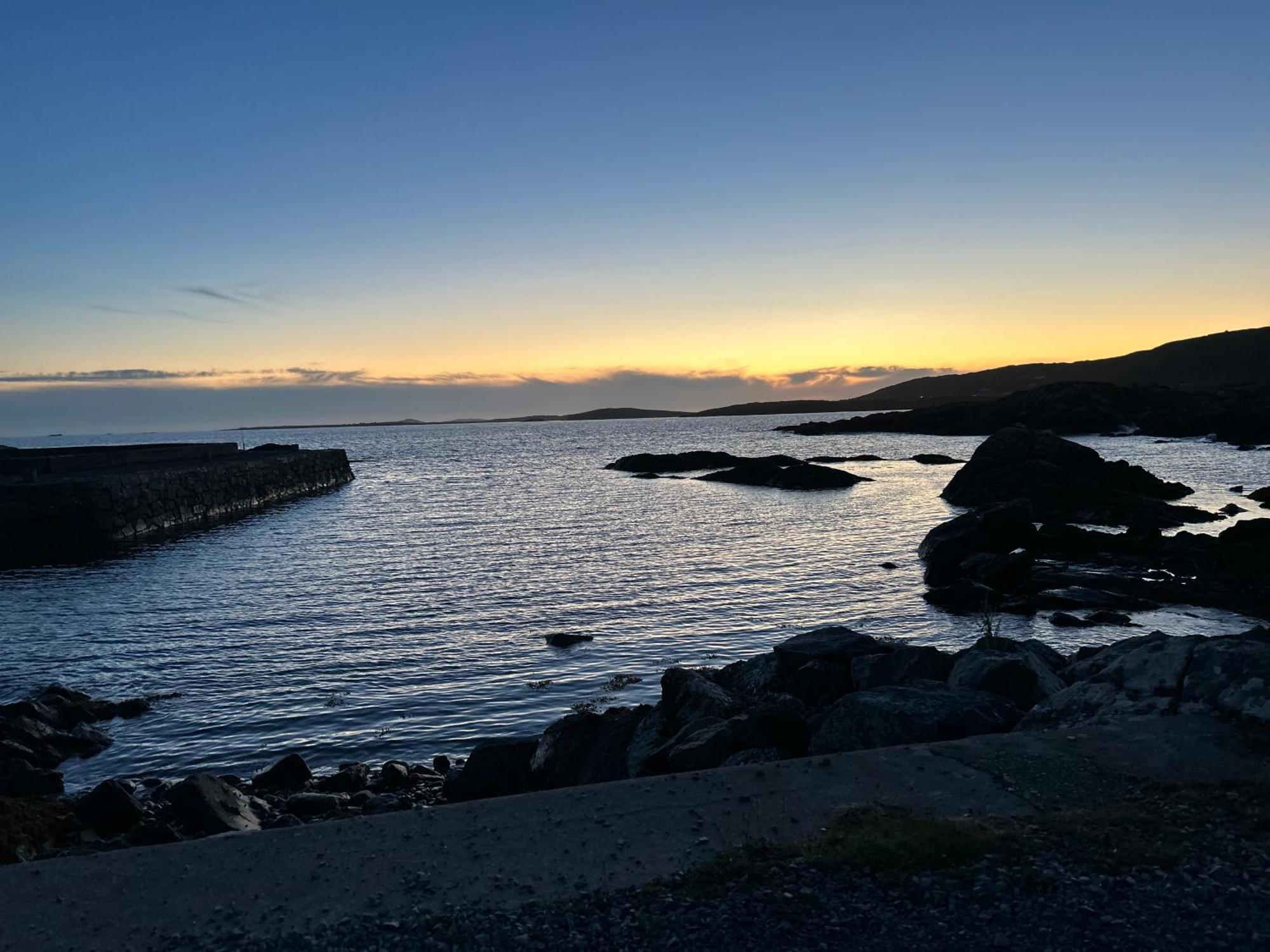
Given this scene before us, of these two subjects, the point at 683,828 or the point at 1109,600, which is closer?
the point at 683,828

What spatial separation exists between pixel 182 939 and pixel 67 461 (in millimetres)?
50190

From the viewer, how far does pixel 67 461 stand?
47500mm

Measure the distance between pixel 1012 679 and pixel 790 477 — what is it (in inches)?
1899

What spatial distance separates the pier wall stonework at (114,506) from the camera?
115ft

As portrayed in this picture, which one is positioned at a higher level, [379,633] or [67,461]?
[67,461]

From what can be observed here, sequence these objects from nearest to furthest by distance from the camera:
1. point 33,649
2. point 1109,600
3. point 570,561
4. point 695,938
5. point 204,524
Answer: point 695,938 → point 33,649 → point 1109,600 → point 570,561 → point 204,524

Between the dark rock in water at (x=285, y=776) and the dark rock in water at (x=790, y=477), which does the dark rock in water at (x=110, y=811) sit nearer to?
the dark rock in water at (x=285, y=776)

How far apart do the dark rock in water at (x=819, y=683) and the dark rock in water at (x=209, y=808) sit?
6987 millimetres

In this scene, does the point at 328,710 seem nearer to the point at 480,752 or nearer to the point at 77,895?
the point at 480,752

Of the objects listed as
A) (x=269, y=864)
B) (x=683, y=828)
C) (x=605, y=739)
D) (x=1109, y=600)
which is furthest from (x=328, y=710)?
(x=1109, y=600)

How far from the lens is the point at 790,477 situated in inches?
2308

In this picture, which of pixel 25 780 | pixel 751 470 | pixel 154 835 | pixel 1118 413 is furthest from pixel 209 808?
pixel 1118 413

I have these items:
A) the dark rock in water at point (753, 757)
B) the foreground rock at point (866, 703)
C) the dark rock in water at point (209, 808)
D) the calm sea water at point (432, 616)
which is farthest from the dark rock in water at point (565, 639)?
the dark rock in water at point (753, 757)

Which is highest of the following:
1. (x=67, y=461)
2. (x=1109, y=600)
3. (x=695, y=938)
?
(x=67, y=461)
